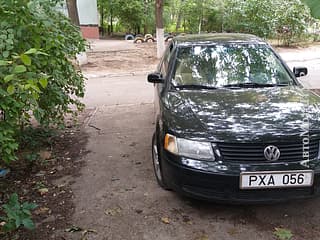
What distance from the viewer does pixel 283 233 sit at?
117 inches

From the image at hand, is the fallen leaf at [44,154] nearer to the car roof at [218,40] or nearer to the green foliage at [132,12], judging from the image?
the car roof at [218,40]

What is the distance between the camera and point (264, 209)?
3.35 m

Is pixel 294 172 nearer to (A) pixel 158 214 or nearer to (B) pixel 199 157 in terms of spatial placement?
(B) pixel 199 157

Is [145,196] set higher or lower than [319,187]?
lower

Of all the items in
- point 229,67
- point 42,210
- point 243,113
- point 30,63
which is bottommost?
point 42,210

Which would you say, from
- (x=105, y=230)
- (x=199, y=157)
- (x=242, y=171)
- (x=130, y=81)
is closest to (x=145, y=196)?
(x=105, y=230)

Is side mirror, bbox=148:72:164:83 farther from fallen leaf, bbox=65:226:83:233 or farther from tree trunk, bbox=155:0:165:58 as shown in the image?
tree trunk, bbox=155:0:165:58

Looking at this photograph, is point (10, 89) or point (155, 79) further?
point (155, 79)

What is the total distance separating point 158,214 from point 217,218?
0.52m

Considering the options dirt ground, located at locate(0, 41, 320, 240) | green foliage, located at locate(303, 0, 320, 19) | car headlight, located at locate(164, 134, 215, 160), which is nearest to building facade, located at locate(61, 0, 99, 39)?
dirt ground, located at locate(0, 41, 320, 240)

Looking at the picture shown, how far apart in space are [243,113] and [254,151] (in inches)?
18.2

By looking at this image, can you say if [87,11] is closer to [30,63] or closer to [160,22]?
[160,22]

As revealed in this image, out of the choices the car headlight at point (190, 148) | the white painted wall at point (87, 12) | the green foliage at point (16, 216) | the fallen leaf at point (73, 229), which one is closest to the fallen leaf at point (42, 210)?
the fallen leaf at point (73, 229)

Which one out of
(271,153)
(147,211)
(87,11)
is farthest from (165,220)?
(87,11)
